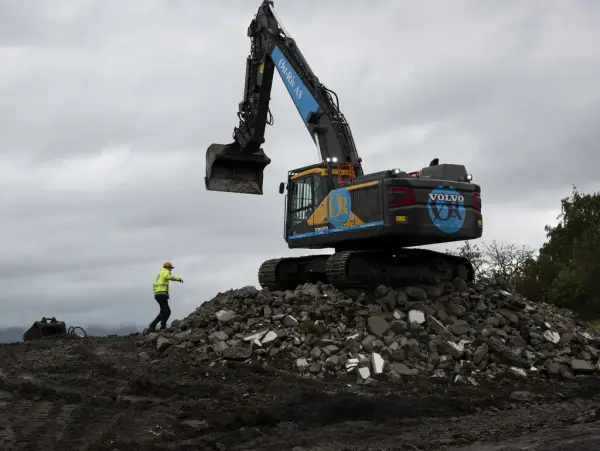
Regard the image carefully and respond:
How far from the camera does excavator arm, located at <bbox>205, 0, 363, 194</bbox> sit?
16812mm

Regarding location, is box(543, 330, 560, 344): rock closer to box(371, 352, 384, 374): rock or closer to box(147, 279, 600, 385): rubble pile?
box(147, 279, 600, 385): rubble pile

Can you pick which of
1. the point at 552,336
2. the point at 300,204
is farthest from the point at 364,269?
the point at 552,336

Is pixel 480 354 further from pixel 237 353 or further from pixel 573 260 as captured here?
pixel 573 260

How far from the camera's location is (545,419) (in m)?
9.89

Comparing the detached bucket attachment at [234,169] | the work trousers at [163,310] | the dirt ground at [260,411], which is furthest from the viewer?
the work trousers at [163,310]

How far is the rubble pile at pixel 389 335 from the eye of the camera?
13.3 metres

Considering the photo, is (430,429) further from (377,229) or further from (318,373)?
(377,229)

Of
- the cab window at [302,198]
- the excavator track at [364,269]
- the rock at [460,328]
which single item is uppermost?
the cab window at [302,198]

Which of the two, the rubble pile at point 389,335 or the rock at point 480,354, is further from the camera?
the rock at point 480,354

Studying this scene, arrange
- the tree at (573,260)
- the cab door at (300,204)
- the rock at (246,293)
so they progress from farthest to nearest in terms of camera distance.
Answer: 1. the tree at (573,260)
2. the cab door at (300,204)
3. the rock at (246,293)

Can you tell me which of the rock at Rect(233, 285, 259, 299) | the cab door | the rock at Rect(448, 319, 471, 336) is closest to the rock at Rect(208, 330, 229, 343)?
the rock at Rect(233, 285, 259, 299)

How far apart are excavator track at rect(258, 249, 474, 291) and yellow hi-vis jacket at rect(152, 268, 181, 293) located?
2.51m

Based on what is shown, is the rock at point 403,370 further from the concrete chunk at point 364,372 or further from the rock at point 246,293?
the rock at point 246,293

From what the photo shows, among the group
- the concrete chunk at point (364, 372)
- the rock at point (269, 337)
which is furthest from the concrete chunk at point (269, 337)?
the concrete chunk at point (364, 372)
